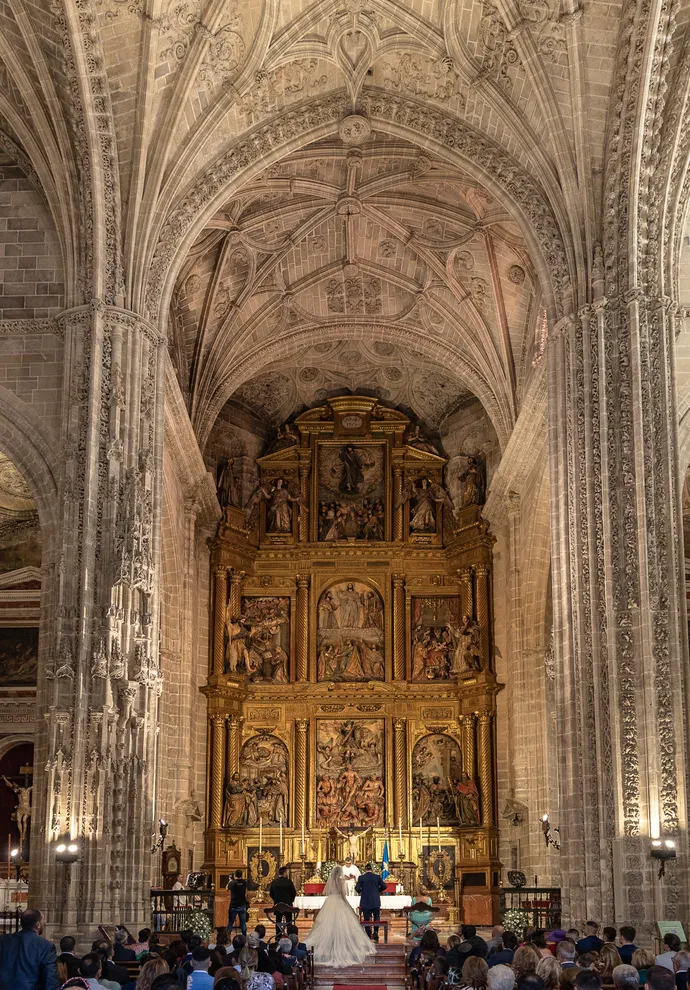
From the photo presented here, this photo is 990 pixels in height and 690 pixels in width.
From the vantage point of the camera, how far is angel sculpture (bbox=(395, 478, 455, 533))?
112 feet

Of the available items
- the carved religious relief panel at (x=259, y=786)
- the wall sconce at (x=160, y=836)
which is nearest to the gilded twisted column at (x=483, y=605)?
the carved religious relief panel at (x=259, y=786)

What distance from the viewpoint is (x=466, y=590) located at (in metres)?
33.1

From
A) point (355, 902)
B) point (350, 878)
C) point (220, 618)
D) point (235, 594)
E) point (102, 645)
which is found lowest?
point (355, 902)

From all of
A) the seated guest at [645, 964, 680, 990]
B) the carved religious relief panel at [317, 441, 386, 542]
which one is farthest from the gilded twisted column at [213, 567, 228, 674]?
the seated guest at [645, 964, 680, 990]

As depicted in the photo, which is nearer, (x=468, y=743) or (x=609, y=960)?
(x=609, y=960)

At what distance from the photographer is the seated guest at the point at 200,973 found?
32.3 ft

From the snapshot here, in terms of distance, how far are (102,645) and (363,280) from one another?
570 inches

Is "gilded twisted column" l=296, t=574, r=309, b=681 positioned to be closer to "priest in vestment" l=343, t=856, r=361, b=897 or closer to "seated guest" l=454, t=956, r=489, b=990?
"priest in vestment" l=343, t=856, r=361, b=897

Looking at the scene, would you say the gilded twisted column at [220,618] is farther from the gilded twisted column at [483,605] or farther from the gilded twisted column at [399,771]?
the gilded twisted column at [483,605]

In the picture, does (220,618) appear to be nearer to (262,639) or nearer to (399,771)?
(262,639)

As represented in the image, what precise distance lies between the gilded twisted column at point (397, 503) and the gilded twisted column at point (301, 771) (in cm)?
546

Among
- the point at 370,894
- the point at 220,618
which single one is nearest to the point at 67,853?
the point at 370,894

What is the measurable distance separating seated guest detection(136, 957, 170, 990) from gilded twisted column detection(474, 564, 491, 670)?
75.1 ft

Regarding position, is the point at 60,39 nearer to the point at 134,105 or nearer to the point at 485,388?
the point at 134,105
